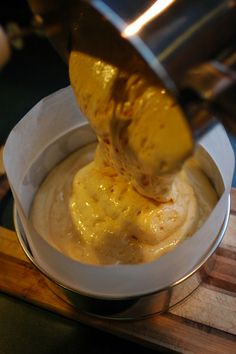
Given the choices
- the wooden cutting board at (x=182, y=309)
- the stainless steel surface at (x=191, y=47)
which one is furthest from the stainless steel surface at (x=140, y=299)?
the stainless steel surface at (x=191, y=47)

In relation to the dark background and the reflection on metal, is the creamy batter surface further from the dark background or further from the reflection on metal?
the reflection on metal

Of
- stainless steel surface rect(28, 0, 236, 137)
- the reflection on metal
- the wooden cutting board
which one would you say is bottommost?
the wooden cutting board

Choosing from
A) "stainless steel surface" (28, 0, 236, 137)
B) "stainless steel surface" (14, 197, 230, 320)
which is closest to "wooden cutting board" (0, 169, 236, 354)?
"stainless steel surface" (14, 197, 230, 320)

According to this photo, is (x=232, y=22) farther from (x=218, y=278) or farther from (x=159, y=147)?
(x=218, y=278)

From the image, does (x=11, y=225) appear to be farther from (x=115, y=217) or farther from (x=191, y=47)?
(x=191, y=47)

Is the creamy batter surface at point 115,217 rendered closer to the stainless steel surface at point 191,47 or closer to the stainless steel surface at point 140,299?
the stainless steel surface at point 140,299
